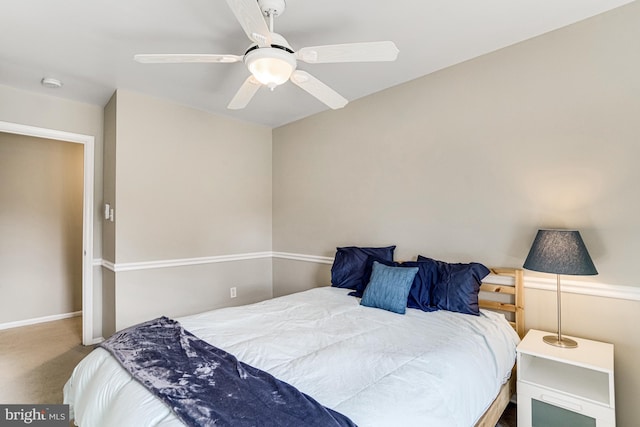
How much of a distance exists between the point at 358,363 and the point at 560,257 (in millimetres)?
1358

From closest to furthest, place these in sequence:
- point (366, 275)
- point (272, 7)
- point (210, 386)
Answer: point (210, 386), point (272, 7), point (366, 275)

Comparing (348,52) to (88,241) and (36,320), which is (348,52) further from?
(36,320)

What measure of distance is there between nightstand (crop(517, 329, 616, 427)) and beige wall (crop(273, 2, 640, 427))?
0.98ft

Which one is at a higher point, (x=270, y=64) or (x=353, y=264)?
(x=270, y=64)

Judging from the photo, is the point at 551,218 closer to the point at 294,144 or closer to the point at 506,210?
the point at 506,210

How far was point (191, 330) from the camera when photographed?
6.10 ft

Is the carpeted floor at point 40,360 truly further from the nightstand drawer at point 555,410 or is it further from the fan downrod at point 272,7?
the fan downrod at point 272,7

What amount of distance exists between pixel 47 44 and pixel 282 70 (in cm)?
190

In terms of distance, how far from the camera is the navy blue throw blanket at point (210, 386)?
1.03 m

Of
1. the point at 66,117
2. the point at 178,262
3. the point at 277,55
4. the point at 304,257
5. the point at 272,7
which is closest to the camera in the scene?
the point at 277,55

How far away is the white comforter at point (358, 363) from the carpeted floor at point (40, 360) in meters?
0.78

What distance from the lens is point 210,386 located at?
1216 millimetres

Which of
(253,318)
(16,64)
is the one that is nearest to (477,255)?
(253,318)

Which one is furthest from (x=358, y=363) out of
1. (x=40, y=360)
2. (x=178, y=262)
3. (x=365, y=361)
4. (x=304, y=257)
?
(x=40, y=360)
